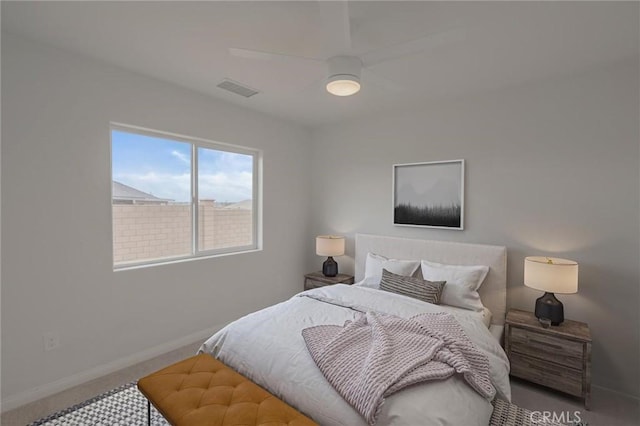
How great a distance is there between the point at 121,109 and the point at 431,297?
3.15m

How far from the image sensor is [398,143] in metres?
3.61

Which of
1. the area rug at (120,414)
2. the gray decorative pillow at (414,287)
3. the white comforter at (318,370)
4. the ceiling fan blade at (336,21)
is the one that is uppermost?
the ceiling fan blade at (336,21)

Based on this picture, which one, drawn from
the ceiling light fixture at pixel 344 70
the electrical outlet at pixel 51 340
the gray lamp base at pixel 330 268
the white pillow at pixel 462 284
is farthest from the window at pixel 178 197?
the white pillow at pixel 462 284

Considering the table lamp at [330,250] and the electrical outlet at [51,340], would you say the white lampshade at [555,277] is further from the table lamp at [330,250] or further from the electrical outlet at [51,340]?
the electrical outlet at [51,340]

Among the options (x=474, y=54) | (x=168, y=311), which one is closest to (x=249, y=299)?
(x=168, y=311)

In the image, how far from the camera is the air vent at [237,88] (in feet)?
9.18

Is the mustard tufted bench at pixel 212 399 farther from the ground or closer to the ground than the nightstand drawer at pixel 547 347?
farther from the ground

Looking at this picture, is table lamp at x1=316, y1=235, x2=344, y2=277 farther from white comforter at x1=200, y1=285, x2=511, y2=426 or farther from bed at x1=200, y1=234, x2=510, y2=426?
white comforter at x1=200, y1=285, x2=511, y2=426

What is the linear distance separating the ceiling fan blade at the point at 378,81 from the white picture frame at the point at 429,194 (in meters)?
1.13

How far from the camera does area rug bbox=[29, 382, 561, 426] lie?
185 cm

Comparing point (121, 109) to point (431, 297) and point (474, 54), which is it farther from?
point (431, 297)

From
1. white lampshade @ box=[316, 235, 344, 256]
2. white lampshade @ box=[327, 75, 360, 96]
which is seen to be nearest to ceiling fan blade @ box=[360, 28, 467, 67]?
white lampshade @ box=[327, 75, 360, 96]

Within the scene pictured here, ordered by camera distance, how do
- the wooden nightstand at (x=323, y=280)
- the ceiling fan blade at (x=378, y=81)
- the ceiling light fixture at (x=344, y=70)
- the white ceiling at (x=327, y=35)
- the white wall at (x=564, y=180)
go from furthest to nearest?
the wooden nightstand at (x=323, y=280), the white wall at (x=564, y=180), the ceiling fan blade at (x=378, y=81), the ceiling light fixture at (x=344, y=70), the white ceiling at (x=327, y=35)

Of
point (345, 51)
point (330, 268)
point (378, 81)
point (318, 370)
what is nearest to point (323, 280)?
point (330, 268)
